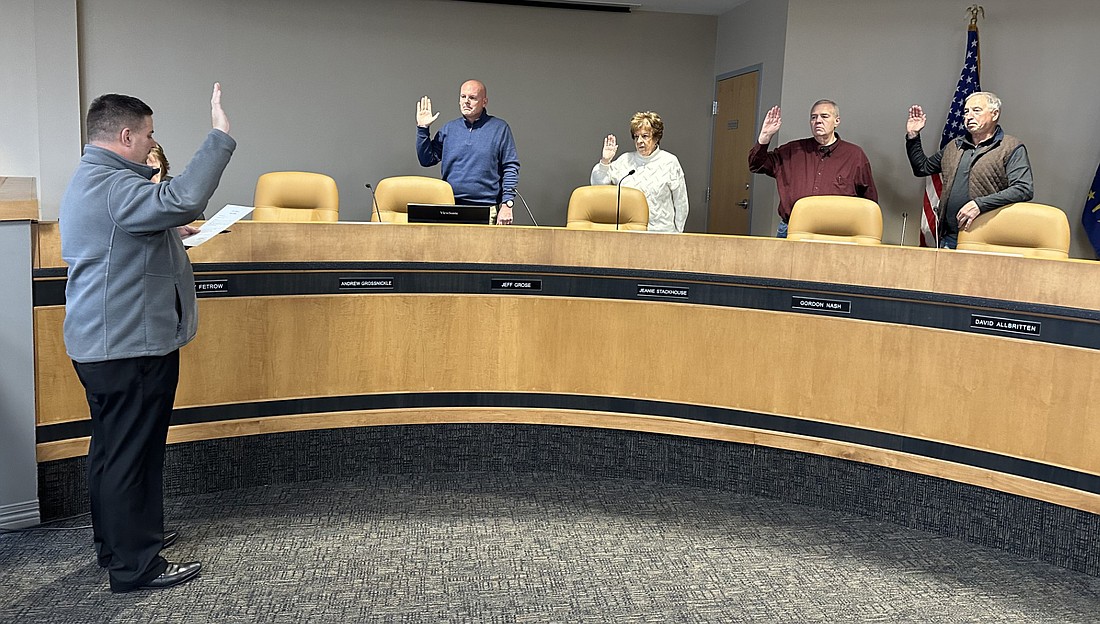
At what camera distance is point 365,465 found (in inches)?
143

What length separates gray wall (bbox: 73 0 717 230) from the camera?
7.11 metres

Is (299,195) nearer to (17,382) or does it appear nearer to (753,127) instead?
(17,382)

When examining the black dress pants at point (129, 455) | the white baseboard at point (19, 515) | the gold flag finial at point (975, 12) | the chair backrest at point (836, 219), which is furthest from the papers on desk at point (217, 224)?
the gold flag finial at point (975, 12)

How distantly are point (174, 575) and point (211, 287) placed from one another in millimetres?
1025

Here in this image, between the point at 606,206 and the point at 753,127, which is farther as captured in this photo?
the point at 753,127

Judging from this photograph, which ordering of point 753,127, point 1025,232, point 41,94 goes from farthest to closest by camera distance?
point 753,127 < point 41,94 < point 1025,232

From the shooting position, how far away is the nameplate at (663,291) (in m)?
3.53

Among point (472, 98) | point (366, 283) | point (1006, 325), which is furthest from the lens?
point (472, 98)

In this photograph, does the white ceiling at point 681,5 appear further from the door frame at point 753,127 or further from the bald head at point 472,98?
the bald head at point 472,98

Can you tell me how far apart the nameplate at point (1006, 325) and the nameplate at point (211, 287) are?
2620 millimetres

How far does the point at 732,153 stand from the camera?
25.7 ft

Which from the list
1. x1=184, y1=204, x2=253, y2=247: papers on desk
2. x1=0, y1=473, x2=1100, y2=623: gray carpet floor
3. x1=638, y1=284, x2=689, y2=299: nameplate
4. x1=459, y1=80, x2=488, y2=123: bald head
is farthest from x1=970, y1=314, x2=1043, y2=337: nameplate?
x1=459, y1=80, x2=488, y2=123: bald head

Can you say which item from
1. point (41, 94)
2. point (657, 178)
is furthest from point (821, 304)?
point (41, 94)

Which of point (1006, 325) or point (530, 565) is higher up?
point (1006, 325)
